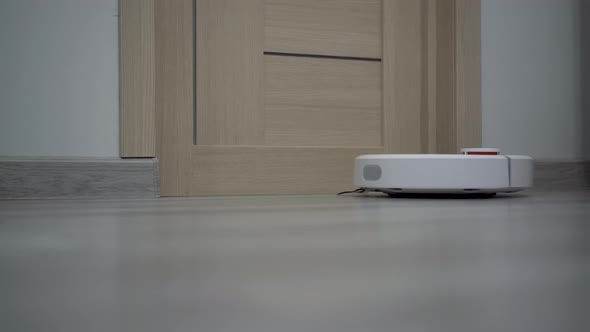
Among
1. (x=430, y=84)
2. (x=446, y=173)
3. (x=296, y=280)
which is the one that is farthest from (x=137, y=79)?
(x=296, y=280)

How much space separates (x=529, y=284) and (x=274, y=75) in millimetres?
1365

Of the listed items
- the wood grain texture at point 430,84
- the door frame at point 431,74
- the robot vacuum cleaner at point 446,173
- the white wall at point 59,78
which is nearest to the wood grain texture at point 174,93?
the door frame at point 431,74

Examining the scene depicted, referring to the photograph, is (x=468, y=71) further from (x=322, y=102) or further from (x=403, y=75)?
(x=322, y=102)

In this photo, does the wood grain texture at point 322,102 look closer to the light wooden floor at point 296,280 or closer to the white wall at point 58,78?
the white wall at point 58,78

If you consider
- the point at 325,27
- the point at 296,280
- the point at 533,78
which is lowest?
the point at 296,280

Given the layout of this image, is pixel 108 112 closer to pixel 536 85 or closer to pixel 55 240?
pixel 55 240

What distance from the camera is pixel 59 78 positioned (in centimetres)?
127

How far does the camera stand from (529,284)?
0.74ft

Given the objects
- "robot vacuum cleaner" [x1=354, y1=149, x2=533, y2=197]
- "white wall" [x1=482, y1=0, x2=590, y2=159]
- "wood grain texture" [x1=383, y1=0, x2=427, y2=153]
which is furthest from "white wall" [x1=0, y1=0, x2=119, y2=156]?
"white wall" [x1=482, y1=0, x2=590, y2=159]

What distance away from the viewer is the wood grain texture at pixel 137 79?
131cm

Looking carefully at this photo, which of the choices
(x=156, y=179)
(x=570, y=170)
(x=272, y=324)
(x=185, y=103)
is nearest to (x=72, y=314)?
(x=272, y=324)

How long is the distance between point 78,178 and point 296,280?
1.12m

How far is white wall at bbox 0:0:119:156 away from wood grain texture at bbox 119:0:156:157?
0.02m

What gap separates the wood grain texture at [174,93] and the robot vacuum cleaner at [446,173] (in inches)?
23.6
